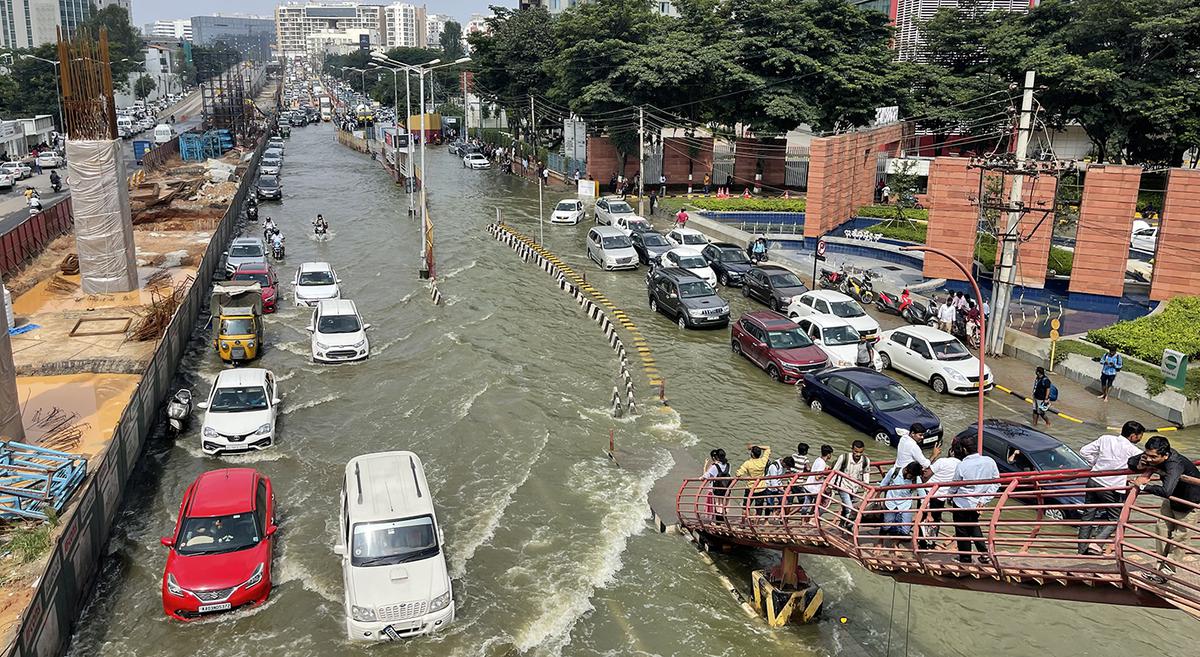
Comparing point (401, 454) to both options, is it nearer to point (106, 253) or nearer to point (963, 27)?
point (106, 253)

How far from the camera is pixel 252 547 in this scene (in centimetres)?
1512

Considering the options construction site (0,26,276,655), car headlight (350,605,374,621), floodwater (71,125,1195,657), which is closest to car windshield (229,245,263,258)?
construction site (0,26,276,655)

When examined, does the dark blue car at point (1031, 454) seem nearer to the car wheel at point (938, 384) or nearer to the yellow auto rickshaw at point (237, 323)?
the car wheel at point (938, 384)

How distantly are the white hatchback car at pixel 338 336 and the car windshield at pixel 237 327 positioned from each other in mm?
1894

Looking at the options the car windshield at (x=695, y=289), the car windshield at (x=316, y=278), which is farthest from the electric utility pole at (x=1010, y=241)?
the car windshield at (x=316, y=278)

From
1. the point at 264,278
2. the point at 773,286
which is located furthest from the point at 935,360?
the point at 264,278

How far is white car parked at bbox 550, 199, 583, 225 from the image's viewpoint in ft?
171

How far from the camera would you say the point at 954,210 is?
34469 mm

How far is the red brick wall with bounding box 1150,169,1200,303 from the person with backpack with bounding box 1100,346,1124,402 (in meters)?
8.32

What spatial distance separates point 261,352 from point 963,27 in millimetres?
52617

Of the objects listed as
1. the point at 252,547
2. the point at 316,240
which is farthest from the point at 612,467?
the point at 316,240

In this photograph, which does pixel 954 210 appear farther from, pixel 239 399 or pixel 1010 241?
pixel 239 399

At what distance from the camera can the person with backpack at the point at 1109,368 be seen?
23.2 m

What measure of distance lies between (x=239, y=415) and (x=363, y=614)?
30.2ft
